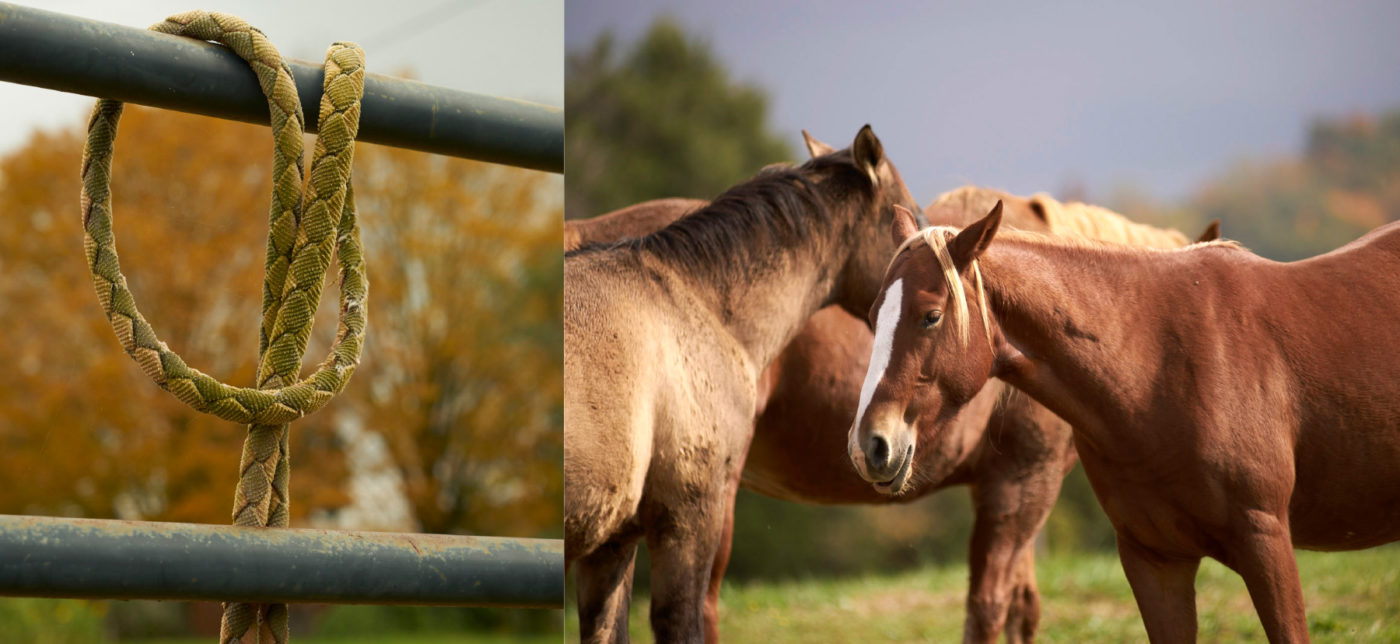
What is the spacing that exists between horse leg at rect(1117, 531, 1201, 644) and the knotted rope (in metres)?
1.18

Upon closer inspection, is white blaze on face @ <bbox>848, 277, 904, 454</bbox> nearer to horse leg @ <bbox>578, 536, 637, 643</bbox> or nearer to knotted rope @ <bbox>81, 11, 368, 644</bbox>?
horse leg @ <bbox>578, 536, 637, 643</bbox>

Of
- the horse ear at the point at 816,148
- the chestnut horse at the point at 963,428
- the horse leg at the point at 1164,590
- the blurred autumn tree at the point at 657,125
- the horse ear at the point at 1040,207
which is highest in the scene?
the blurred autumn tree at the point at 657,125

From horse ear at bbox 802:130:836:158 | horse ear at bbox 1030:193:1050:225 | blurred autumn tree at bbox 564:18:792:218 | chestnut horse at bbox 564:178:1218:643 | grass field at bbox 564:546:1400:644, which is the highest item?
blurred autumn tree at bbox 564:18:792:218

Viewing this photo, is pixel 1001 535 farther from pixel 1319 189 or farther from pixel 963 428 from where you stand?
pixel 1319 189

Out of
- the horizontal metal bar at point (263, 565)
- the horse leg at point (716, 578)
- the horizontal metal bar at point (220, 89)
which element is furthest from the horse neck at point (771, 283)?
the horizontal metal bar at point (263, 565)

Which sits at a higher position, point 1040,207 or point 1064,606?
point 1040,207

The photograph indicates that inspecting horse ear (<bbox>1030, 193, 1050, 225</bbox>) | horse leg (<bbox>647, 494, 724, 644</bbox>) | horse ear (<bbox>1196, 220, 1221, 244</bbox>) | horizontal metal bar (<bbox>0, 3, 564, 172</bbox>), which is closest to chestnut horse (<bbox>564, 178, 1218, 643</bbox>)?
horse ear (<bbox>1030, 193, 1050, 225</bbox>)

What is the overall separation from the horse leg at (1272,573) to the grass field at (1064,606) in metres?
0.44

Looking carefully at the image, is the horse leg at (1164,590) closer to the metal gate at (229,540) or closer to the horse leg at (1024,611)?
the horse leg at (1024,611)

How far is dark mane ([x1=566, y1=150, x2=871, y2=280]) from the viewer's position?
1.68 m

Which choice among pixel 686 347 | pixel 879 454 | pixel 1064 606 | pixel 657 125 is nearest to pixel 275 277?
pixel 879 454

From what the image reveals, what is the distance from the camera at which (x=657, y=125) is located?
10.7 feet

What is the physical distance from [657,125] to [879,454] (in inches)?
84.7

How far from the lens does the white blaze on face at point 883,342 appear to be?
1.31 metres
